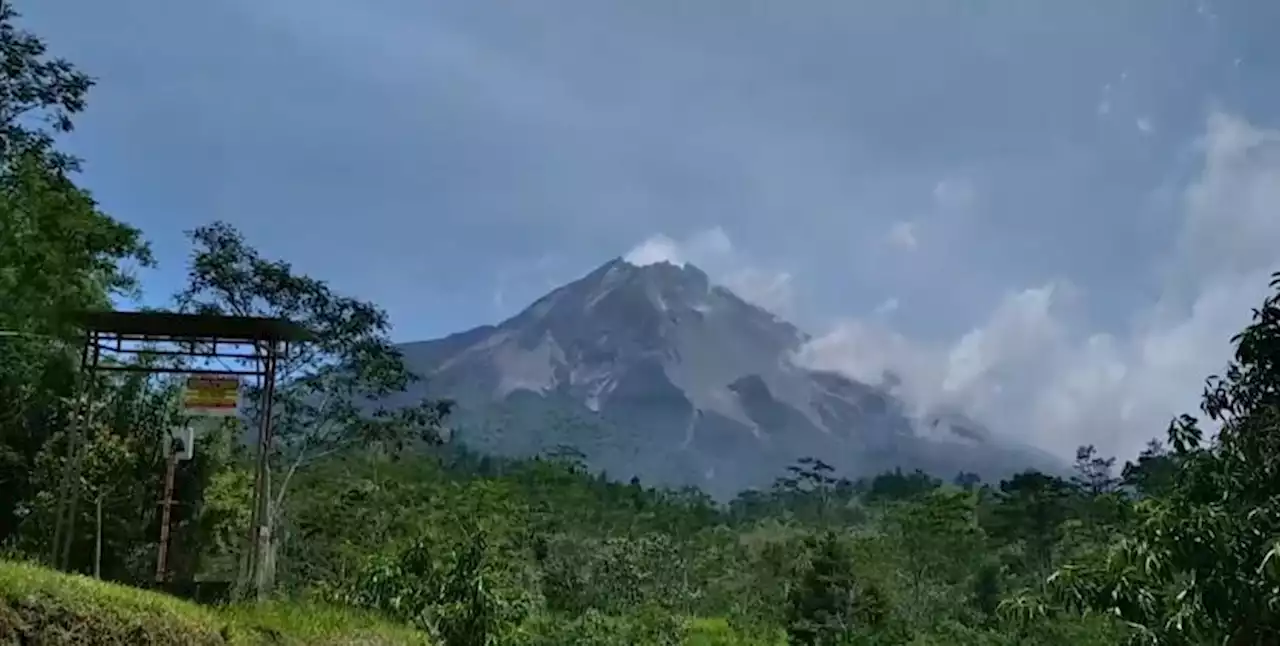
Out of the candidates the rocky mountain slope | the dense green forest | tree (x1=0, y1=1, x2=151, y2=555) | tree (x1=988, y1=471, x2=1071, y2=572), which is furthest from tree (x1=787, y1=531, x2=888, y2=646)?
the rocky mountain slope

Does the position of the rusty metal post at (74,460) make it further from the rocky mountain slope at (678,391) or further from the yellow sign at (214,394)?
the rocky mountain slope at (678,391)

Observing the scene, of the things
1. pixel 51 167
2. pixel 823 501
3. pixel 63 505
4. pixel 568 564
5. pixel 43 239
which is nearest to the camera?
pixel 63 505

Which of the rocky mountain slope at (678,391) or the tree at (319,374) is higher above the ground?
the rocky mountain slope at (678,391)

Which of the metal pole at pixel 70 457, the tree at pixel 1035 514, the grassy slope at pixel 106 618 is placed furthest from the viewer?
the tree at pixel 1035 514

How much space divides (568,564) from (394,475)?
5.08 meters

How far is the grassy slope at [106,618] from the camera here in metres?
3.49

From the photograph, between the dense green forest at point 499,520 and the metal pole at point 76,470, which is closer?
the dense green forest at point 499,520

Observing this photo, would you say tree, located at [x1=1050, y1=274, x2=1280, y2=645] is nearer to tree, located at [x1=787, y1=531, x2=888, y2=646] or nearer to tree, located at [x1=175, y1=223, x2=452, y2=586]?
tree, located at [x1=175, y1=223, x2=452, y2=586]

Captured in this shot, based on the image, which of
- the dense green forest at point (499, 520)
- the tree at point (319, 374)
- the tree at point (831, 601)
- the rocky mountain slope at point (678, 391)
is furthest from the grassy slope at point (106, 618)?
the rocky mountain slope at point (678, 391)

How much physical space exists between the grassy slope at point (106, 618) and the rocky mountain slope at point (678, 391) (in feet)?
332

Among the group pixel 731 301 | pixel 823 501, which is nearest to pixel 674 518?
pixel 823 501

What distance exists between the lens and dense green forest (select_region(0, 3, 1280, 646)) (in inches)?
187

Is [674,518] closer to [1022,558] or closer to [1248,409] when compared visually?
[1022,558]

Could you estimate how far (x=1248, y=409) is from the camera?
4.81m
